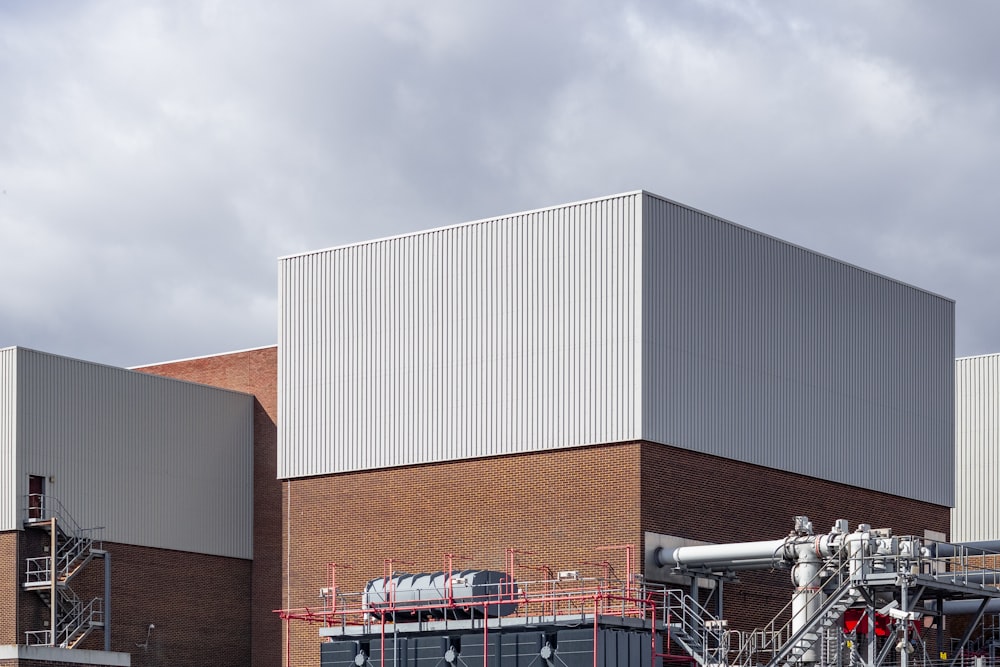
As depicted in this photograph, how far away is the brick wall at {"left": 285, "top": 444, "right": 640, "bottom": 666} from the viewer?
49.9m

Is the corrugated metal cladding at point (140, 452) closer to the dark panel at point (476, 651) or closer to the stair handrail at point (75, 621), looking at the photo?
the stair handrail at point (75, 621)

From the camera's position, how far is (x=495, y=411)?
52.5m

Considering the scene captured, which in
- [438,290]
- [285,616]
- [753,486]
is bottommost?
[285,616]

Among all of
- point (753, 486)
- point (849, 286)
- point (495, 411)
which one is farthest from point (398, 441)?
point (849, 286)

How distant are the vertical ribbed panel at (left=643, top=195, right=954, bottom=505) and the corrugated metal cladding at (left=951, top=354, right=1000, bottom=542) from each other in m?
11.7

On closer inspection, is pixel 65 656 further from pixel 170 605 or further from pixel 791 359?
pixel 791 359

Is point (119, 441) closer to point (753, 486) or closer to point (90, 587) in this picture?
point (90, 587)

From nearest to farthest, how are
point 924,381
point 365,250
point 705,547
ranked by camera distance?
point 705,547
point 365,250
point 924,381

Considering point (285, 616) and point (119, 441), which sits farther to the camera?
point (119, 441)

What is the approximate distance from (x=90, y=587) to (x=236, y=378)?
33.4 feet

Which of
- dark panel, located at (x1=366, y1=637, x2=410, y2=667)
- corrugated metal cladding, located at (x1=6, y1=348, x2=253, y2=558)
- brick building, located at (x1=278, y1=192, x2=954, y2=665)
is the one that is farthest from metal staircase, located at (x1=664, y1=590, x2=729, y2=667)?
corrugated metal cladding, located at (x1=6, y1=348, x2=253, y2=558)

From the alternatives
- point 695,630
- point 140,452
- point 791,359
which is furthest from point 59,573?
point 791,359

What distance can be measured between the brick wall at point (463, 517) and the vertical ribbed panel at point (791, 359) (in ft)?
8.38

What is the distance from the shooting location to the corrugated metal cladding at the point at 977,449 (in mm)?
71938
